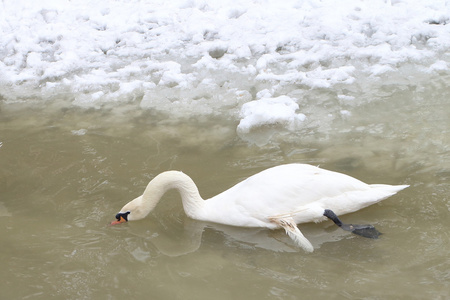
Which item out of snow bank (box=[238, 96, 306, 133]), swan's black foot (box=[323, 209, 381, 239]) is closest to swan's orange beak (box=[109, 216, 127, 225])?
swan's black foot (box=[323, 209, 381, 239])

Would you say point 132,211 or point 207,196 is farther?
point 207,196

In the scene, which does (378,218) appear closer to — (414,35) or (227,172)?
(227,172)

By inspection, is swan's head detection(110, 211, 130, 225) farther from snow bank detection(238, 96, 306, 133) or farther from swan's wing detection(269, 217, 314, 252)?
snow bank detection(238, 96, 306, 133)

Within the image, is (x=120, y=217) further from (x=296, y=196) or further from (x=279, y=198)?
(x=296, y=196)

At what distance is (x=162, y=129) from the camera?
6.05 metres

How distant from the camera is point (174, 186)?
4.50 m

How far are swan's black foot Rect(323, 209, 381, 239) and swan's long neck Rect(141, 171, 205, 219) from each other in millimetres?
970

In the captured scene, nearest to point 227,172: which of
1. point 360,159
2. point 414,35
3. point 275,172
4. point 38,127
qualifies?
point 275,172

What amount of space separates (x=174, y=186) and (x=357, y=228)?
1403mm

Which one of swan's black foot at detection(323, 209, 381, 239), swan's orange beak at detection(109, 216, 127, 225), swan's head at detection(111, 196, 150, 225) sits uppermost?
swan's head at detection(111, 196, 150, 225)

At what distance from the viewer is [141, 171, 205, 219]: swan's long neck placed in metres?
4.42

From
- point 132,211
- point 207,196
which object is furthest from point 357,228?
point 132,211

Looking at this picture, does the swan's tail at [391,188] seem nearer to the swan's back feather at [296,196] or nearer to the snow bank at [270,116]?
the swan's back feather at [296,196]

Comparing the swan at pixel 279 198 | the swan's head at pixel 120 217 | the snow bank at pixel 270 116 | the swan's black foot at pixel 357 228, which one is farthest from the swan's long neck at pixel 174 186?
the snow bank at pixel 270 116
